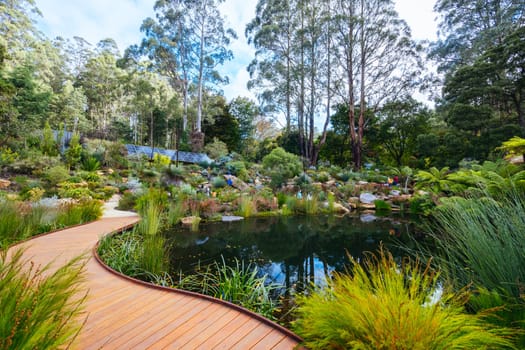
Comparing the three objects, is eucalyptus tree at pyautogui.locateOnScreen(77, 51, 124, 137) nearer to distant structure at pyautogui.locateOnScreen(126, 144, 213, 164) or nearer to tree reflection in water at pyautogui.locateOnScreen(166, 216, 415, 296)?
distant structure at pyautogui.locateOnScreen(126, 144, 213, 164)

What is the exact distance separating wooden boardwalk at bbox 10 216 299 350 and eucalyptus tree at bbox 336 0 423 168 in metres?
12.6

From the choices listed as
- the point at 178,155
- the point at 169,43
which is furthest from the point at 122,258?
the point at 169,43

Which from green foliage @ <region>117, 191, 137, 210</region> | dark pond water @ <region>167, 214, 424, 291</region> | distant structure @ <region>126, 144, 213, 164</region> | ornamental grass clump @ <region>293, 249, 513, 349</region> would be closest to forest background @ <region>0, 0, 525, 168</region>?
distant structure @ <region>126, 144, 213, 164</region>

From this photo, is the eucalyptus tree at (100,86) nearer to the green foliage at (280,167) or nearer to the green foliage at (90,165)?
the green foliage at (90,165)

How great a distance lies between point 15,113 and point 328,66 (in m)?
14.5

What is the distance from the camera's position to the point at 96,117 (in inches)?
950

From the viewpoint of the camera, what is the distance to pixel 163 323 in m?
1.48

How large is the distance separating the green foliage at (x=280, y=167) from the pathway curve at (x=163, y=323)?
7300 millimetres

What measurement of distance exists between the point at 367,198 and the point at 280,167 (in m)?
3.37

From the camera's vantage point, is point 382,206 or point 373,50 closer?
point 382,206

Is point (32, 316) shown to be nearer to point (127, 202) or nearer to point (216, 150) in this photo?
point (127, 202)

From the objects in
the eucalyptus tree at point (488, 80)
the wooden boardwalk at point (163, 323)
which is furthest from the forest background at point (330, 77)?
the wooden boardwalk at point (163, 323)

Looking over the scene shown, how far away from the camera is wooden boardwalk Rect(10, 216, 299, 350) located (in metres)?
1.30

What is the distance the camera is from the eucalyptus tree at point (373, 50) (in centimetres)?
1248
